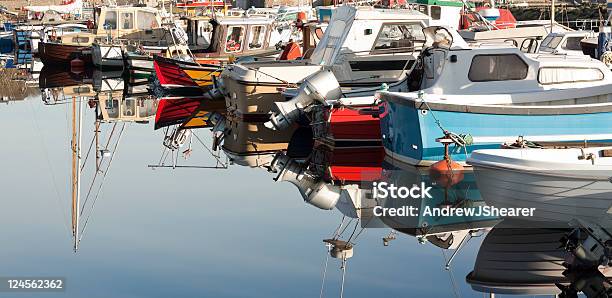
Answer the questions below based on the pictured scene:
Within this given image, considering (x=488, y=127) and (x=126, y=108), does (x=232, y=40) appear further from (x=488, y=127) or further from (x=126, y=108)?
(x=488, y=127)

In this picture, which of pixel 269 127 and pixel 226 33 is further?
pixel 226 33

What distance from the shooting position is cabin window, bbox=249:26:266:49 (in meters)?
33.0

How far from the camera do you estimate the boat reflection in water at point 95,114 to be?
17094 mm

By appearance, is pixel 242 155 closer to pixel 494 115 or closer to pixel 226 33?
pixel 494 115

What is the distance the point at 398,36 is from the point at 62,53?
1677 cm

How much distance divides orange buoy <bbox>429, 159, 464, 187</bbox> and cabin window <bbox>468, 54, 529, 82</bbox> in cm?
201

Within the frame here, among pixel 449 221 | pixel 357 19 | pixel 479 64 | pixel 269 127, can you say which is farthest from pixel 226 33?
pixel 449 221

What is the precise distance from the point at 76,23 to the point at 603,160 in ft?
123

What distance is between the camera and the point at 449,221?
13.3 m

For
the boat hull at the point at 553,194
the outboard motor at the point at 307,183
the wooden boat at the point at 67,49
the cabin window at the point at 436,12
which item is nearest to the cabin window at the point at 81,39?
the wooden boat at the point at 67,49

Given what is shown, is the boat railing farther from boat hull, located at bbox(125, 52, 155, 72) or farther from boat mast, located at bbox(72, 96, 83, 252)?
boat mast, located at bbox(72, 96, 83, 252)

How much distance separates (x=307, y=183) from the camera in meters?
16.9

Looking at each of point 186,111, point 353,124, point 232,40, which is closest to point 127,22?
point 232,40

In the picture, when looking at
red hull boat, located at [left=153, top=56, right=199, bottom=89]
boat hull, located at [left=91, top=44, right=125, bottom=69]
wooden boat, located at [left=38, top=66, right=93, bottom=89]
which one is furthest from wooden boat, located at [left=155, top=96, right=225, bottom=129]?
boat hull, located at [left=91, top=44, right=125, bottom=69]
